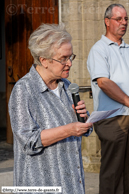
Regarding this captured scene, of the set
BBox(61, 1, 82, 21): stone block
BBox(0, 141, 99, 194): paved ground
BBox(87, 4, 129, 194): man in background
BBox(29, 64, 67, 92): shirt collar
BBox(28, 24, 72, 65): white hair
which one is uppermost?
BBox(28, 24, 72, 65): white hair

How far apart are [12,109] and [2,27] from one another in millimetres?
8237

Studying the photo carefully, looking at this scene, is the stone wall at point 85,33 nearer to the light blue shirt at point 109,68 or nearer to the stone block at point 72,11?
the stone block at point 72,11

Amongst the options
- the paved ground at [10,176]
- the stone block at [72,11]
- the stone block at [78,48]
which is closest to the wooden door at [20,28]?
the stone block at [72,11]

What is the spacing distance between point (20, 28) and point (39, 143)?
4.41 meters

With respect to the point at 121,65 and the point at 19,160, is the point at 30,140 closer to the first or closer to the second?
the point at 19,160

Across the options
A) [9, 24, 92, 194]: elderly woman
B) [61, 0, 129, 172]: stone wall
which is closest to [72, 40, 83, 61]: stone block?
[61, 0, 129, 172]: stone wall

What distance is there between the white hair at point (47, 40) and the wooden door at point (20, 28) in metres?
3.37

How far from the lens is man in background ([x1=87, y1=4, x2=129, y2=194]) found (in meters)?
3.54

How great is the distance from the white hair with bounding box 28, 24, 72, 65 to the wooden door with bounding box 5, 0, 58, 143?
133 inches

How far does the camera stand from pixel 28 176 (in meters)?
2.18

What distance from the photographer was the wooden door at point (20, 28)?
5.81 meters

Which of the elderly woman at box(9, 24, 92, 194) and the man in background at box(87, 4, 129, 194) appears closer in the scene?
the elderly woman at box(9, 24, 92, 194)

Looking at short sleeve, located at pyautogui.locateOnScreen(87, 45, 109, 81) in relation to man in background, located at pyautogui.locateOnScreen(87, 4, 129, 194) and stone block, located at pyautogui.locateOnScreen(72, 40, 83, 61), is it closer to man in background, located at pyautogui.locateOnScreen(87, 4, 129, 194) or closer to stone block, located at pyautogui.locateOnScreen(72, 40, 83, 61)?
man in background, located at pyautogui.locateOnScreen(87, 4, 129, 194)

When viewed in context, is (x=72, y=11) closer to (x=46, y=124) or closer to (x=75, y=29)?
(x=75, y=29)
